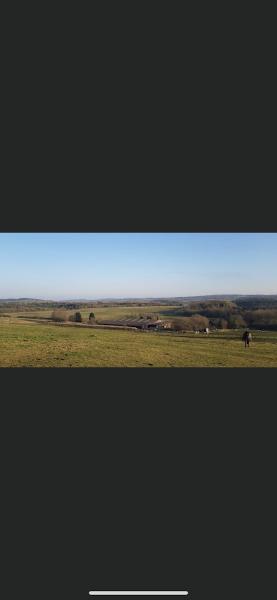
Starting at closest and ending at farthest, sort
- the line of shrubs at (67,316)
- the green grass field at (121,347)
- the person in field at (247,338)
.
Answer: the green grass field at (121,347), the person in field at (247,338), the line of shrubs at (67,316)

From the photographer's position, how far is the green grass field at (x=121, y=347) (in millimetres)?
5484

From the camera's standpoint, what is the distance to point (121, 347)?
5.66 meters

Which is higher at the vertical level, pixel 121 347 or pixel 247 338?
pixel 247 338

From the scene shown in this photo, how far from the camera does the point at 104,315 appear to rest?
19.4ft

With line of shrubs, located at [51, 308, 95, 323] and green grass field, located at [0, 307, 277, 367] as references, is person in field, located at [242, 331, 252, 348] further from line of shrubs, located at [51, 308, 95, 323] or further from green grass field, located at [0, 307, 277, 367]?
line of shrubs, located at [51, 308, 95, 323]

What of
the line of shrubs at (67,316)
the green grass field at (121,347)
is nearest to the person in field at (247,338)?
the green grass field at (121,347)

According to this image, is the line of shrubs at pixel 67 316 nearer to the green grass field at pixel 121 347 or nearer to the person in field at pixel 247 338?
the green grass field at pixel 121 347

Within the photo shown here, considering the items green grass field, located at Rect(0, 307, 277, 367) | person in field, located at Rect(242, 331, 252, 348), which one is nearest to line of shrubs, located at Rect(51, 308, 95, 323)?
green grass field, located at Rect(0, 307, 277, 367)

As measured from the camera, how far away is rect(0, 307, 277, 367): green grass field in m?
5.48

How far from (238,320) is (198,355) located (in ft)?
2.99

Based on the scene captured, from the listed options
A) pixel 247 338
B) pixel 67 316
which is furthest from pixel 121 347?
pixel 247 338

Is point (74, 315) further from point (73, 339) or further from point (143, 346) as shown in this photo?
point (143, 346)

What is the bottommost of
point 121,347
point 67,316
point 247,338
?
point 121,347

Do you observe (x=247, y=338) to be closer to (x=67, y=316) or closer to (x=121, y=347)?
(x=121, y=347)
